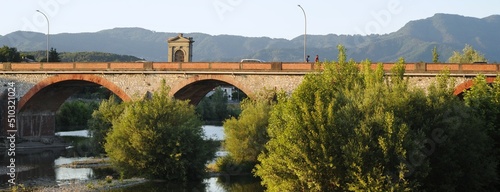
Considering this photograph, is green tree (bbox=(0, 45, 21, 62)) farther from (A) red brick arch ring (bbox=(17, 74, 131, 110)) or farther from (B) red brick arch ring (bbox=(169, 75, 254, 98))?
(B) red brick arch ring (bbox=(169, 75, 254, 98))

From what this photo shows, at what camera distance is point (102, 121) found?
53.6 metres

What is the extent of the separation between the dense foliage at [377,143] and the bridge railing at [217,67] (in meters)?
17.2

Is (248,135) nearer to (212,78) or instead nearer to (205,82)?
(212,78)

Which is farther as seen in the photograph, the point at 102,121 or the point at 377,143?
the point at 102,121

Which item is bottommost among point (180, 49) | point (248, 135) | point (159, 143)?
point (159, 143)

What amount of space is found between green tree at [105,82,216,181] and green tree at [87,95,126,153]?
30.0 ft

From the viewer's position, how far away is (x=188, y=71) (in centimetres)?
5400

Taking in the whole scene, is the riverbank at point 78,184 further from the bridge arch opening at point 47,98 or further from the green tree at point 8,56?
the green tree at point 8,56

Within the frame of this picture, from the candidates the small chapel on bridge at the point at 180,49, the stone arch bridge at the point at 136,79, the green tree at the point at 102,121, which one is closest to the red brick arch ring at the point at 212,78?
the stone arch bridge at the point at 136,79

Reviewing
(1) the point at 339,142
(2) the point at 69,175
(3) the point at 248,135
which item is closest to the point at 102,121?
(2) the point at 69,175

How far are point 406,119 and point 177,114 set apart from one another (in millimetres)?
18354

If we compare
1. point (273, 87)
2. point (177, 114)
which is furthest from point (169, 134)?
point (273, 87)

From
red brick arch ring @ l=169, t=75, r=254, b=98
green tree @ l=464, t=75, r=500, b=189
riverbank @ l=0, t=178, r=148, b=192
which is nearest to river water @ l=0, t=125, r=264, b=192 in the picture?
riverbank @ l=0, t=178, r=148, b=192

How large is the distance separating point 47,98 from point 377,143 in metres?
45.1
